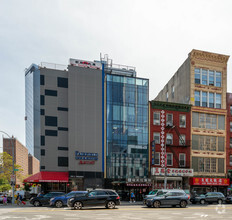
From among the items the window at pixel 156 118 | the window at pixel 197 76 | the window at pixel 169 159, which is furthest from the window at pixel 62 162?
the window at pixel 197 76

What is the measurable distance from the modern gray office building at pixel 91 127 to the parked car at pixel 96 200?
16502mm

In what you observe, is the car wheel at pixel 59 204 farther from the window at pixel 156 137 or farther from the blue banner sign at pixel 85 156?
the window at pixel 156 137

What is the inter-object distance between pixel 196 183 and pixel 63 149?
22122 mm

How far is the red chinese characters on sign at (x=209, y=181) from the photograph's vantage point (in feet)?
146

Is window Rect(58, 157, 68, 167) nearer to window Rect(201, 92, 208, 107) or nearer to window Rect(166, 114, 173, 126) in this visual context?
window Rect(166, 114, 173, 126)

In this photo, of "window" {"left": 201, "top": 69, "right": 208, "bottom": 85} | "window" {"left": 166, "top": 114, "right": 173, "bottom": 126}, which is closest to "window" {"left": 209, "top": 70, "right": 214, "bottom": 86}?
"window" {"left": 201, "top": 69, "right": 208, "bottom": 85}

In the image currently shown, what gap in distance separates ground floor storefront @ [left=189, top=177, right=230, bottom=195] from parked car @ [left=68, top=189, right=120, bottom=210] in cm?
2354

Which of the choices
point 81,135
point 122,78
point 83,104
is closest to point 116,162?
point 81,135

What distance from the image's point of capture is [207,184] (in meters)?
45.1

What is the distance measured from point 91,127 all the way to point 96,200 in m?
19.3

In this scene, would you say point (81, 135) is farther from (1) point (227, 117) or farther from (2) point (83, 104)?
(1) point (227, 117)

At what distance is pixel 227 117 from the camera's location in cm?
4912

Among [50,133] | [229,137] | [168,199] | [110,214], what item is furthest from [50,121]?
[229,137]

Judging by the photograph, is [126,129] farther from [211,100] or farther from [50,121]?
[211,100]
